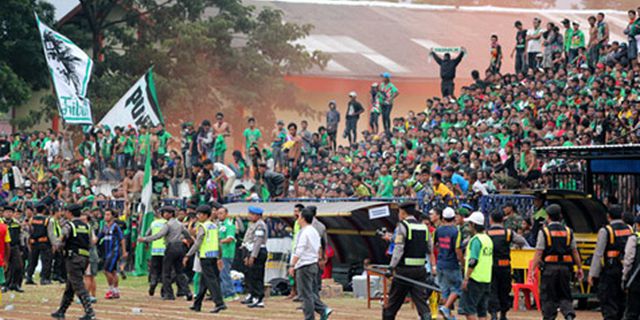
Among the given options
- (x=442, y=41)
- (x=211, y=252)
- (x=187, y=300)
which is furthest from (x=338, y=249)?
(x=442, y=41)

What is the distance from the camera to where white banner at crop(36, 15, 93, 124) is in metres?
31.9

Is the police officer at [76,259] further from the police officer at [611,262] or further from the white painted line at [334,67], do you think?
the white painted line at [334,67]

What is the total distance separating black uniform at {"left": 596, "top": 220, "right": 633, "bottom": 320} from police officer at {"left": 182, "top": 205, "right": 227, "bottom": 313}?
21.5 ft

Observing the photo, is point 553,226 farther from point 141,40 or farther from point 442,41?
point 442,41

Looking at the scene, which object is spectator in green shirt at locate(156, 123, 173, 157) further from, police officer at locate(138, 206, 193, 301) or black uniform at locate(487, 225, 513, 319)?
black uniform at locate(487, 225, 513, 319)

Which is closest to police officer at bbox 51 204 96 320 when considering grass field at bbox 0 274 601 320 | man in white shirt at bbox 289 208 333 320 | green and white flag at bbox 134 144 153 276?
grass field at bbox 0 274 601 320

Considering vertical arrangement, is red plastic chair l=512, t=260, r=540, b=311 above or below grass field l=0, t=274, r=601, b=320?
above

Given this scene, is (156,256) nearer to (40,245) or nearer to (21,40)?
(40,245)

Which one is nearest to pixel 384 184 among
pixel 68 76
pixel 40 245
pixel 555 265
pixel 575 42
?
pixel 575 42

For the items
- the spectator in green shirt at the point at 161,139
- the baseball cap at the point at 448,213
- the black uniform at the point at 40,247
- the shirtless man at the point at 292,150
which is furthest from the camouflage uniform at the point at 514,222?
the spectator in green shirt at the point at 161,139

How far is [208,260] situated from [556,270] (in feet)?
21.0

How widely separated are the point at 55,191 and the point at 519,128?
13795 mm

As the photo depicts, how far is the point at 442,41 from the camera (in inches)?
2313

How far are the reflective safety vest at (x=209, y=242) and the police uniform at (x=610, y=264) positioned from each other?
21.7ft
